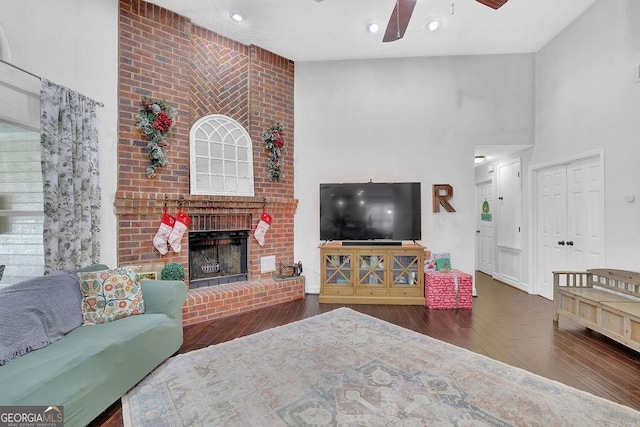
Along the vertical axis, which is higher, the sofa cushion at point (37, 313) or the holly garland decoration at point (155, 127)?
the holly garland decoration at point (155, 127)

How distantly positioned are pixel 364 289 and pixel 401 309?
20.6 inches

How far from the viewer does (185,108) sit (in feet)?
10.6

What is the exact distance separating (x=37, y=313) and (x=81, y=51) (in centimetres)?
239

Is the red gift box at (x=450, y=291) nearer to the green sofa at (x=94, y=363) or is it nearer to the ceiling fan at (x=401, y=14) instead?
the ceiling fan at (x=401, y=14)

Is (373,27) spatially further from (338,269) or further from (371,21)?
(338,269)

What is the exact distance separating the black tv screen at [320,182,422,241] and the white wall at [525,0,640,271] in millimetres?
1930

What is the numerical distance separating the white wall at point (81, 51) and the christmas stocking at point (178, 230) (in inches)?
21.1

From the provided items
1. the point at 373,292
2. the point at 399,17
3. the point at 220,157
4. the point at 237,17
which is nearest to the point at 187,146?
the point at 220,157

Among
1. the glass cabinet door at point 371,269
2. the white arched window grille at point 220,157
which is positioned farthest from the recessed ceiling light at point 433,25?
the glass cabinet door at point 371,269

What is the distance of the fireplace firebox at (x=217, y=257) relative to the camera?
3423 mm

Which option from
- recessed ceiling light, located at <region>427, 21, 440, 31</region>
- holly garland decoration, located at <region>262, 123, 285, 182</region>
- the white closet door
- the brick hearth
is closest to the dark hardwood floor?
the brick hearth

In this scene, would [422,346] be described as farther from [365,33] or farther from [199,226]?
[365,33]

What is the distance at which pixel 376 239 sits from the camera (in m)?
3.83

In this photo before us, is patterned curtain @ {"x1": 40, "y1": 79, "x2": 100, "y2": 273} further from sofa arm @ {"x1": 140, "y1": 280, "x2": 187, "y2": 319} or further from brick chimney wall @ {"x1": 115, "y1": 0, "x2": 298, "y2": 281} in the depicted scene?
sofa arm @ {"x1": 140, "y1": 280, "x2": 187, "y2": 319}
